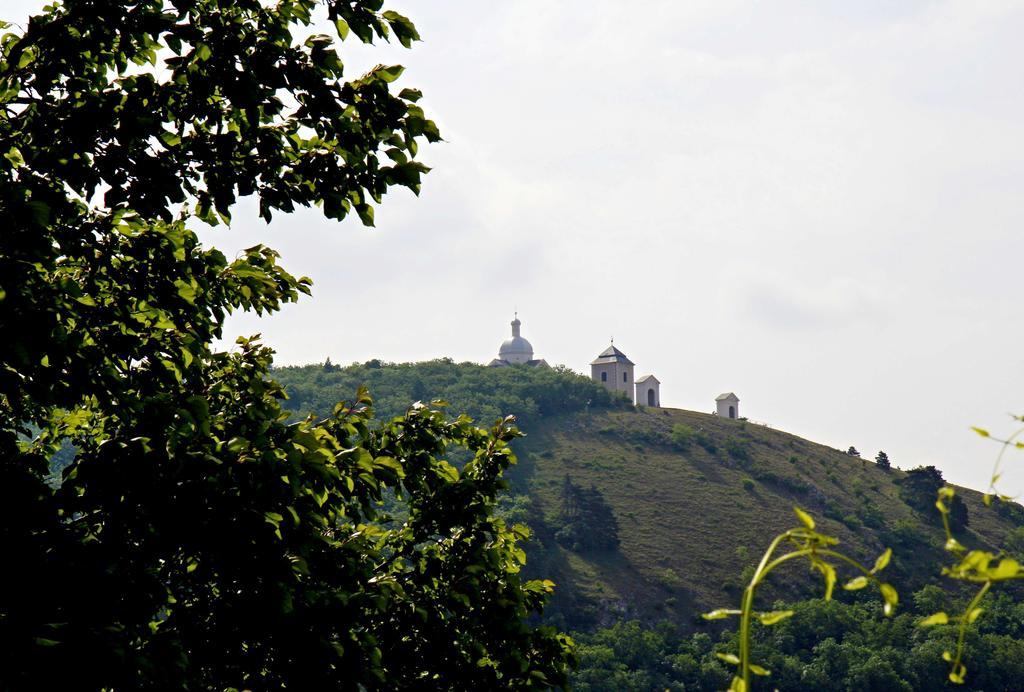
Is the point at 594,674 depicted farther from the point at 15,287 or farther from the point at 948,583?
the point at 15,287

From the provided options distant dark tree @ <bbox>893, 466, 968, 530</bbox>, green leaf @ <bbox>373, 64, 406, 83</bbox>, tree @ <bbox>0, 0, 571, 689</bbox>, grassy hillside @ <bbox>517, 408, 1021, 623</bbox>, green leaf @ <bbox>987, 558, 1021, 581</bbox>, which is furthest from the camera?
distant dark tree @ <bbox>893, 466, 968, 530</bbox>

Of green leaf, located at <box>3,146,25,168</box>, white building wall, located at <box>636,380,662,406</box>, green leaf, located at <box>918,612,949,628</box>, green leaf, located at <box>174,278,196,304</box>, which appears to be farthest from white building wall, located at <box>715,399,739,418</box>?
green leaf, located at <box>918,612,949,628</box>

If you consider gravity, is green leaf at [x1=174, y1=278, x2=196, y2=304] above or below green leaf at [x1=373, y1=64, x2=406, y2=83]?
below

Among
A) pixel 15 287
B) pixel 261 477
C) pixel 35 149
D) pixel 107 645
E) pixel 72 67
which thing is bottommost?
pixel 107 645

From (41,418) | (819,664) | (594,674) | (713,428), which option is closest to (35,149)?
(41,418)

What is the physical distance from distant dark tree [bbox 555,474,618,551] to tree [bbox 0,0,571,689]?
3591 inches

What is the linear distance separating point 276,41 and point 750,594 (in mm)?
6001

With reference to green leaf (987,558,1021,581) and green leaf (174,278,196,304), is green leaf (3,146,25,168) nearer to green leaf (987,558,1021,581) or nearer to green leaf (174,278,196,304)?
green leaf (174,278,196,304)

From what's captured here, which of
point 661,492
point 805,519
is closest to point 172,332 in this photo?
point 805,519

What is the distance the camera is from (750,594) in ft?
7.02

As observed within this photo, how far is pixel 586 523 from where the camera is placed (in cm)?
9988

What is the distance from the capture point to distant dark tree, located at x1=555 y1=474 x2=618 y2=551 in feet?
322

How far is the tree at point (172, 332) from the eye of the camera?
663 centimetres

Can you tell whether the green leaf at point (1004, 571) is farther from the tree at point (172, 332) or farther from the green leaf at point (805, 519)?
the tree at point (172, 332)
